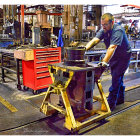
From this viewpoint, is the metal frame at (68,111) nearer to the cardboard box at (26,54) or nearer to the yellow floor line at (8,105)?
the yellow floor line at (8,105)

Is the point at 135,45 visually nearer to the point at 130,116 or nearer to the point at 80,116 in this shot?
the point at 130,116

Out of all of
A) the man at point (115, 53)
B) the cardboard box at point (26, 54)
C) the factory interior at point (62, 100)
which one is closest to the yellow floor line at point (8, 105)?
the factory interior at point (62, 100)

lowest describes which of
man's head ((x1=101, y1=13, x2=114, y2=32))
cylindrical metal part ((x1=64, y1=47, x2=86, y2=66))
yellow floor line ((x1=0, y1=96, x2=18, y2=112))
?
yellow floor line ((x1=0, y1=96, x2=18, y2=112))

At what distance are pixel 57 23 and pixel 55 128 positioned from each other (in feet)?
41.4

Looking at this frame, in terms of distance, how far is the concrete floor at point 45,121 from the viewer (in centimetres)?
231

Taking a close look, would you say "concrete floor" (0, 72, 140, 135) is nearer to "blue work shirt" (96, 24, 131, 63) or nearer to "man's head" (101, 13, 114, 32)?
"blue work shirt" (96, 24, 131, 63)

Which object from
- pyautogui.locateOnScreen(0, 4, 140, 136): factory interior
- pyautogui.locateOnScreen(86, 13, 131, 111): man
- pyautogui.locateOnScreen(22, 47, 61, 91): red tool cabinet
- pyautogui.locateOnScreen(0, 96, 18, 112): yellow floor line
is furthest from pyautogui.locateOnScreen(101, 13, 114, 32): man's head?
pyautogui.locateOnScreen(0, 96, 18, 112): yellow floor line

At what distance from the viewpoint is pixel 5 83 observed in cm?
464

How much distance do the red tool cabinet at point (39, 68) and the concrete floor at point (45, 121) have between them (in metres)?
0.31

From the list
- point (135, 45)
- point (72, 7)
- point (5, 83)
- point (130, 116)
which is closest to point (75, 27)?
point (72, 7)

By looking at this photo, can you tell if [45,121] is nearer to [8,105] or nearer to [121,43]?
[8,105]

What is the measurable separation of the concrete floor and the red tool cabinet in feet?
1.01

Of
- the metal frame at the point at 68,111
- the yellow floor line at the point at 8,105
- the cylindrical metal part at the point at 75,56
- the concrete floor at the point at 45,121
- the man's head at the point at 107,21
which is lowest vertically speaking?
the concrete floor at the point at 45,121

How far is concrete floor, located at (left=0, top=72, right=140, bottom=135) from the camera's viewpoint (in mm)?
2309
